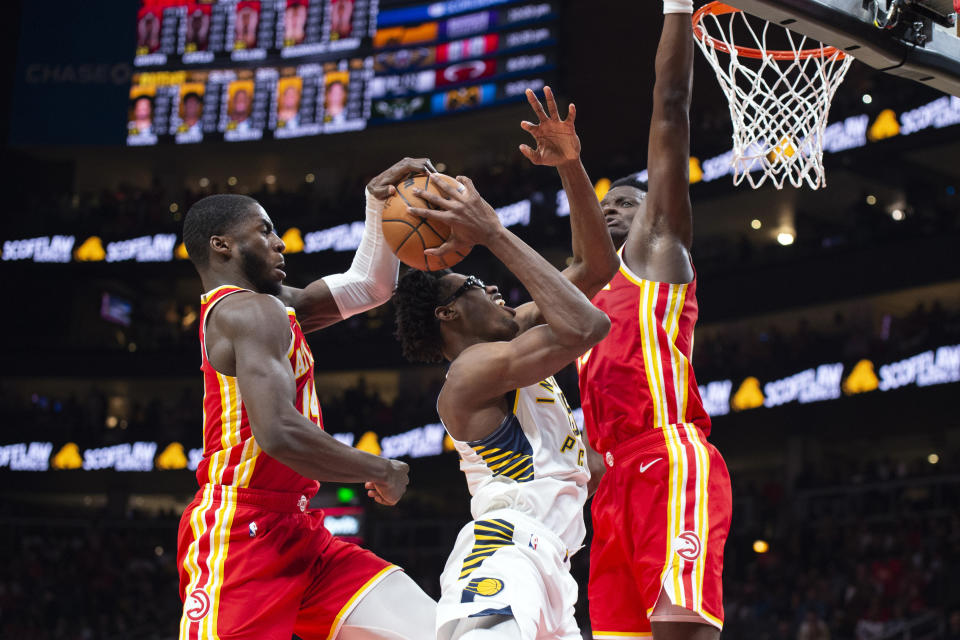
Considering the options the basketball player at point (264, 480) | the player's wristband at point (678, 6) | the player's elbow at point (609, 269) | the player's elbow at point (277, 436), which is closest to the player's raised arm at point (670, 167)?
the player's wristband at point (678, 6)

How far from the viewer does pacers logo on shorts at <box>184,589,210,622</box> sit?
3754 mm

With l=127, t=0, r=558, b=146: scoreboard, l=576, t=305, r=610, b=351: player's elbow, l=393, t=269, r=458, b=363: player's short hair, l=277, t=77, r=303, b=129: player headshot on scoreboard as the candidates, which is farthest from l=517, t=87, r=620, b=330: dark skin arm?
l=277, t=77, r=303, b=129: player headshot on scoreboard

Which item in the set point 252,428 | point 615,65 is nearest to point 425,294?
point 252,428

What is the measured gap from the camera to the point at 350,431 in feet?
70.4

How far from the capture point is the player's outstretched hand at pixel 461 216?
3.82m

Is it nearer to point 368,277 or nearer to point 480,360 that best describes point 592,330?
point 480,360

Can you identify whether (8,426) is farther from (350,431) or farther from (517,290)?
(517,290)

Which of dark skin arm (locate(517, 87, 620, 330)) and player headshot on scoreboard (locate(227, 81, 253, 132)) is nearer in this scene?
dark skin arm (locate(517, 87, 620, 330))

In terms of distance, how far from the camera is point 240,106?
23844mm

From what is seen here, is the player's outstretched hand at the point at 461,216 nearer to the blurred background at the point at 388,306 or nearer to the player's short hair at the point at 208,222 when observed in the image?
the player's short hair at the point at 208,222

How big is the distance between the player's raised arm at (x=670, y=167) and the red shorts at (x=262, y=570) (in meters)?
1.62

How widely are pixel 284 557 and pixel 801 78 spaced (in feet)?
12.1

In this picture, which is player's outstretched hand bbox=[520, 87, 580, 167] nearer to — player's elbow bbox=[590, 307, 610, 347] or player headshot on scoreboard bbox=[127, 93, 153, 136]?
player's elbow bbox=[590, 307, 610, 347]

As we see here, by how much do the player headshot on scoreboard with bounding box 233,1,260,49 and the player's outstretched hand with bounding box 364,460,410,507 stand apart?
69.5 feet
